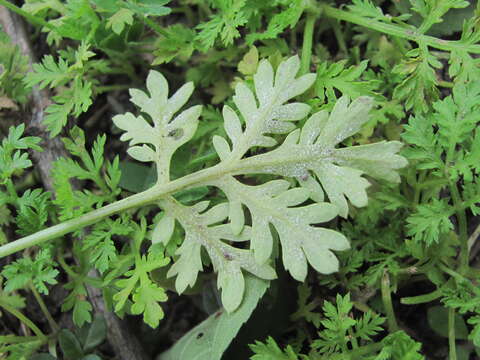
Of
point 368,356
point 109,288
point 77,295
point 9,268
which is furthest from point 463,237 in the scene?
point 9,268

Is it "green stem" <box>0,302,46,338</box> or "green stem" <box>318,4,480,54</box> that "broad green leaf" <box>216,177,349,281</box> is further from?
"green stem" <box>0,302,46,338</box>

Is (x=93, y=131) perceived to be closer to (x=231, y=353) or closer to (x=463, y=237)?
(x=231, y=353)

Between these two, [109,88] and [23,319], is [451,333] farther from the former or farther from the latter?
[109,88]

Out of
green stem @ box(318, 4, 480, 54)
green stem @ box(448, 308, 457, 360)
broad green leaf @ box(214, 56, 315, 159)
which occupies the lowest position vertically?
green stem @ box(448, 308, 457, 360)

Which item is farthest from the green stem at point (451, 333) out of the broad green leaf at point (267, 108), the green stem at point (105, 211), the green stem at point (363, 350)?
the green stem at point (105, 211)

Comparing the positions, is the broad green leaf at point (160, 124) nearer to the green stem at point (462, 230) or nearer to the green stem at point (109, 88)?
the green stem at point (109, 88)

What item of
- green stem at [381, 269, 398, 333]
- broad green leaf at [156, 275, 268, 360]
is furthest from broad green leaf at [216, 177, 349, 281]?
green stem at [381, 269, 398, 333]

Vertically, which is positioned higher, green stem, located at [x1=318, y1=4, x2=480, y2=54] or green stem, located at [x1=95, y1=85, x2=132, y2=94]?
green stem, located at [x1=318, y1=4, x2=480, y2=54]
